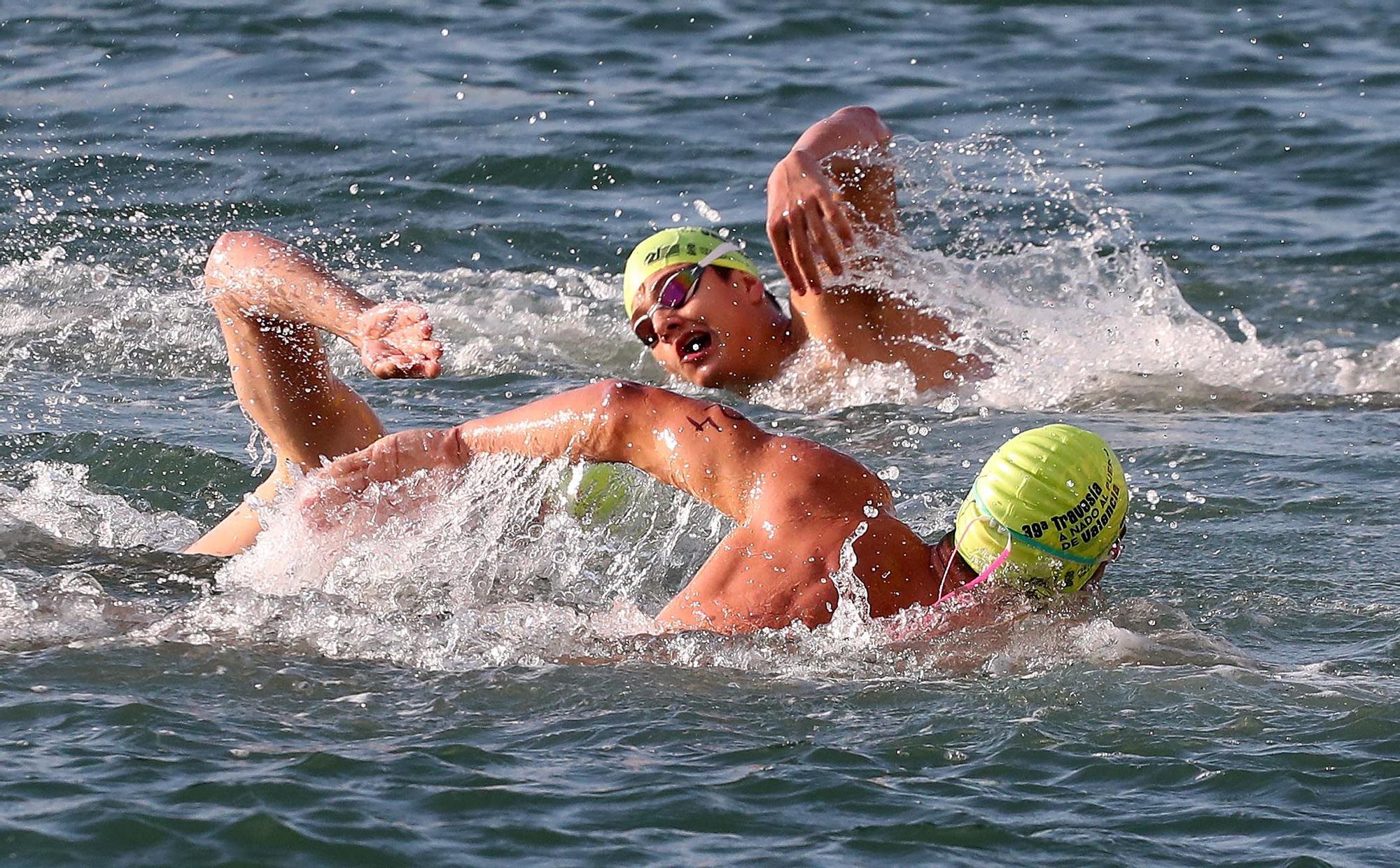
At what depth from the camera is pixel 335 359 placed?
905 cm

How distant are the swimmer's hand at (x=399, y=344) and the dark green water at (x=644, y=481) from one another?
2.50 ft

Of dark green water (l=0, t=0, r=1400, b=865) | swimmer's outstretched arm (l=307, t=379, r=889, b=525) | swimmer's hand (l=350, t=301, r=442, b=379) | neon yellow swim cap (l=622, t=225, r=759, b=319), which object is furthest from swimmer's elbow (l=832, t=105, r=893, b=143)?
swimmer's hand (l=350, t=301, r=442, b=379)

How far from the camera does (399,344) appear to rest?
4629mm

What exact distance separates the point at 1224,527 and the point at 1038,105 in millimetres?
7308

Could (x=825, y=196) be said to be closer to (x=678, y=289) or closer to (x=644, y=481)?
(x=644, y=481)

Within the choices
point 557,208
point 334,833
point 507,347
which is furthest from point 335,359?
point 334,833

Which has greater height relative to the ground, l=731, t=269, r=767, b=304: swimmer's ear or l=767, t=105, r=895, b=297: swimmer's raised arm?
l=767, t=105, r=895, b=297: swimmer's raised arm

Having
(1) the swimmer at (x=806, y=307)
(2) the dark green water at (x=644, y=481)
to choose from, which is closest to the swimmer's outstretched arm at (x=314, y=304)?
(2) the dark green water at (x=644, y=481)

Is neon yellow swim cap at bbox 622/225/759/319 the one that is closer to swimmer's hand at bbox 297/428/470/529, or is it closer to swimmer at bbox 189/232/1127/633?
swimmer at bbox 189/232/1127/633

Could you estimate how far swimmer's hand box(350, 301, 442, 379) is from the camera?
4.55 metres

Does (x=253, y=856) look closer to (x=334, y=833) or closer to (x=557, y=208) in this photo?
(x=334, y=833)

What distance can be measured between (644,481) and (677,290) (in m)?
2.16

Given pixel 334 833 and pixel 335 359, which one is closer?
pixel 334 833

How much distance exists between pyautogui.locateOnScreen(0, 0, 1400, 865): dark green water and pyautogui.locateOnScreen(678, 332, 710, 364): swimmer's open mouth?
0.33 meters
